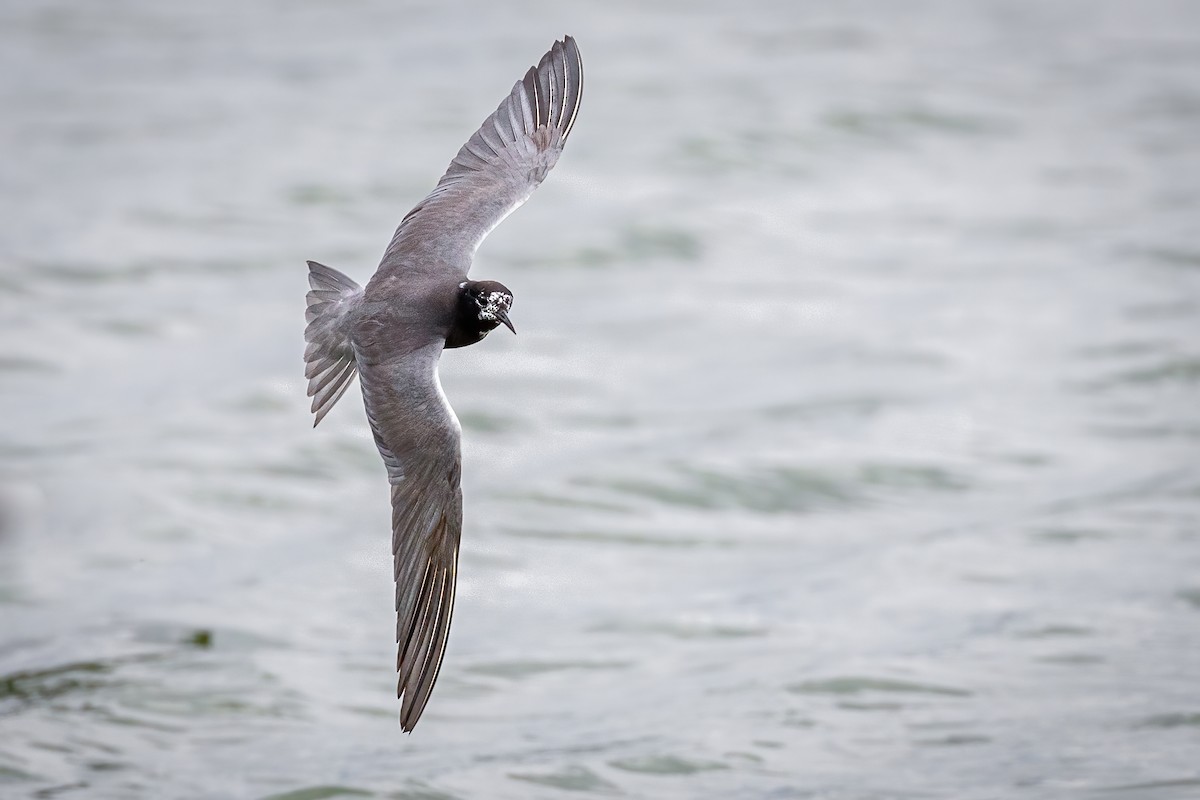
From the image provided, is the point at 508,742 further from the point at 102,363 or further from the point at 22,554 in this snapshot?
the point at 102,363

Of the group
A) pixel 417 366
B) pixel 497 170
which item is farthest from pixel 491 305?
pixel 497 170

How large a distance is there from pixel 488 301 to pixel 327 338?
0.68 meters

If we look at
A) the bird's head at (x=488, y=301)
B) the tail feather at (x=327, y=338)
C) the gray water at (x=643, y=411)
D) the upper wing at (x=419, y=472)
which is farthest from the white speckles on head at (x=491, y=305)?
the gray water at (x=643, y=411)

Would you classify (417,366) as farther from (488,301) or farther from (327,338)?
→ (327,338)

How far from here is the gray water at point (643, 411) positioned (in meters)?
7.92

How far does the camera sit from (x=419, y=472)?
5.53 metres

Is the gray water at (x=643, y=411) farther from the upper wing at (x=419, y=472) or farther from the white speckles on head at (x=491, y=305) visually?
the white speckles on head at (x=491, y=305)

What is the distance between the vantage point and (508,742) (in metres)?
7.79

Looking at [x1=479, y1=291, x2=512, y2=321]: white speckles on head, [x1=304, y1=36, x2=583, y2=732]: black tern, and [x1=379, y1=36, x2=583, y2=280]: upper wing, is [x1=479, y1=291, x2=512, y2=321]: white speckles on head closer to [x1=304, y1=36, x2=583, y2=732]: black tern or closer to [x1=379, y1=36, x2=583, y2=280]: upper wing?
[x1=304, y1=36, x2=583, y2=732]: black tern

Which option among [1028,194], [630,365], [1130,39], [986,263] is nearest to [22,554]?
[630,365]

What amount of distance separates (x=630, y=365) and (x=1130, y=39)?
31.3 feet

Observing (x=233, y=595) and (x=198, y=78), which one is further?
(x=198, y=78)

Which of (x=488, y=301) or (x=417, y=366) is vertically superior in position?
(x=488, y=301)

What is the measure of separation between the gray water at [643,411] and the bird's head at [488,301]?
2.52 meters
